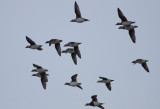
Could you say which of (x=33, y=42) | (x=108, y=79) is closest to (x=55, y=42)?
Answer: (x=33, y=42)

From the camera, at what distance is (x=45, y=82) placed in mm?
69562

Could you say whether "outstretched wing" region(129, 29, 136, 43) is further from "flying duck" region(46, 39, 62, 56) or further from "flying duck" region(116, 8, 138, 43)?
"flying duck" region(46, 39, 62, 56)

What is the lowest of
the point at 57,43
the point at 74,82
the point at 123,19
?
the point at 74,82

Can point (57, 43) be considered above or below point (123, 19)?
below

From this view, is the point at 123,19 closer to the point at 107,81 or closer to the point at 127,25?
the point at 127,25

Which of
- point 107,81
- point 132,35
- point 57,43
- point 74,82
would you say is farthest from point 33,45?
point 132,35

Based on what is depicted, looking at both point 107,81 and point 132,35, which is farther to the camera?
point 107,81

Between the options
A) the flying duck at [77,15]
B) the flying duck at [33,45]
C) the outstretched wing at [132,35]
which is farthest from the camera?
the flying duck at [33,45]

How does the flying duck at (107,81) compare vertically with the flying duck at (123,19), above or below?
below

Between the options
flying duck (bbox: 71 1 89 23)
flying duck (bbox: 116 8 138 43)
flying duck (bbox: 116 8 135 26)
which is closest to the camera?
flying duck (bbox: 116 8 135 26)

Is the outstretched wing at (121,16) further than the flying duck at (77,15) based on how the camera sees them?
No

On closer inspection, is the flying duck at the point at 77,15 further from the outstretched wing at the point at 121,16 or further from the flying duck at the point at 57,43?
the outstretched wing at the point at 121,16

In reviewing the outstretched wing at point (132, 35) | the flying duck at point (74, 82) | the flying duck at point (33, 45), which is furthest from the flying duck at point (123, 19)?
the flying duck at point (33, 45)

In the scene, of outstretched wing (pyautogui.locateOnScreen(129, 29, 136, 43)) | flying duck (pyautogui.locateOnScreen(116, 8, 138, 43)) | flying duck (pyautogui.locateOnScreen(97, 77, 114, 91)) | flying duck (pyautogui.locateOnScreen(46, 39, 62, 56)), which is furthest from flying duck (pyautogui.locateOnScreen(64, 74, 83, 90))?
flying duck (pyautogui.locateOnScreen(116, 8, 138, 43))
